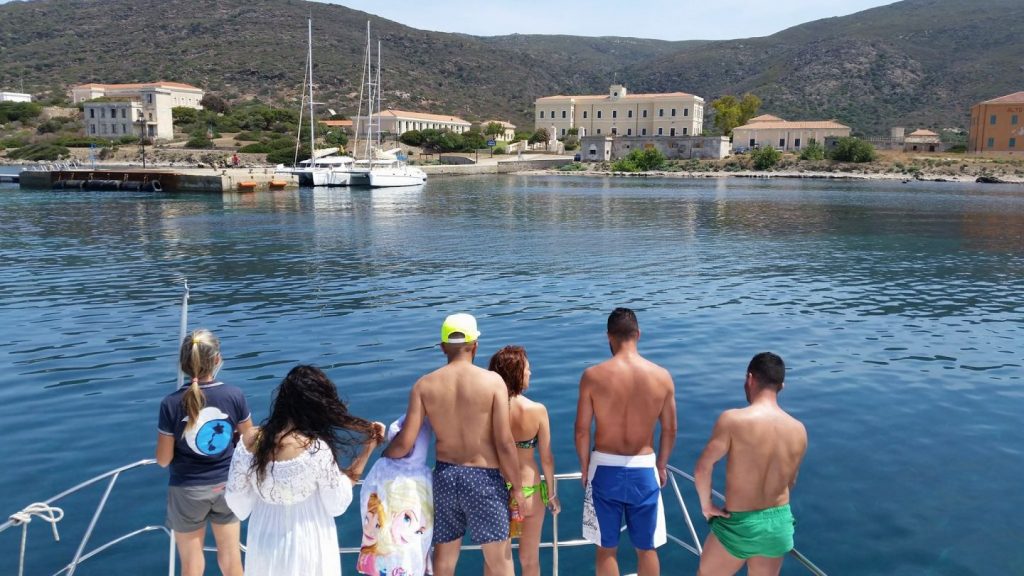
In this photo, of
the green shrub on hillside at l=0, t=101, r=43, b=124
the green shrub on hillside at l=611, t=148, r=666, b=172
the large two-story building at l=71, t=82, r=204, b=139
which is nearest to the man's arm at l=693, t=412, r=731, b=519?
the green shrub on hillside at l=611, t=148, r=666, b=172

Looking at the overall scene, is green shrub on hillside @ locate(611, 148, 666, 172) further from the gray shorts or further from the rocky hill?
the gray shorts

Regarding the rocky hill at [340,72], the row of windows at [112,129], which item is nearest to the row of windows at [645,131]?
the rocky hill at [340,72]

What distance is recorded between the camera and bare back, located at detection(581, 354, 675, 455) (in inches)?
196

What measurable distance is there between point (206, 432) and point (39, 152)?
392ft

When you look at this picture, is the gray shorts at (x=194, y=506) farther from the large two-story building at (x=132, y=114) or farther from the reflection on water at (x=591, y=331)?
the large two-story building at (x=132, y=114)

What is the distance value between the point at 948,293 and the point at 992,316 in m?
3.06

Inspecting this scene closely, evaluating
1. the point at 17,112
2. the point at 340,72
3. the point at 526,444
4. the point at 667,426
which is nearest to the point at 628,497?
the point at 667,426

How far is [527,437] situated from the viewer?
483cm

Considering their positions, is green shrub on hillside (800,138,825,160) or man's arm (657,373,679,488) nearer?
man's arm (657,373,679,488)

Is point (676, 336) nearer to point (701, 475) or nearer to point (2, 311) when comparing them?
point (701, 475)

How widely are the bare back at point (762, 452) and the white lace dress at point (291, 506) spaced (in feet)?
7.13

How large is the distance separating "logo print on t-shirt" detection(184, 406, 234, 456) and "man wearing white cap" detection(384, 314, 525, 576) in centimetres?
101

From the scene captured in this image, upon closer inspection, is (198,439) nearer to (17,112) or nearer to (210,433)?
(210,433)

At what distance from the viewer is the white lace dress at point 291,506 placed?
4090mm
